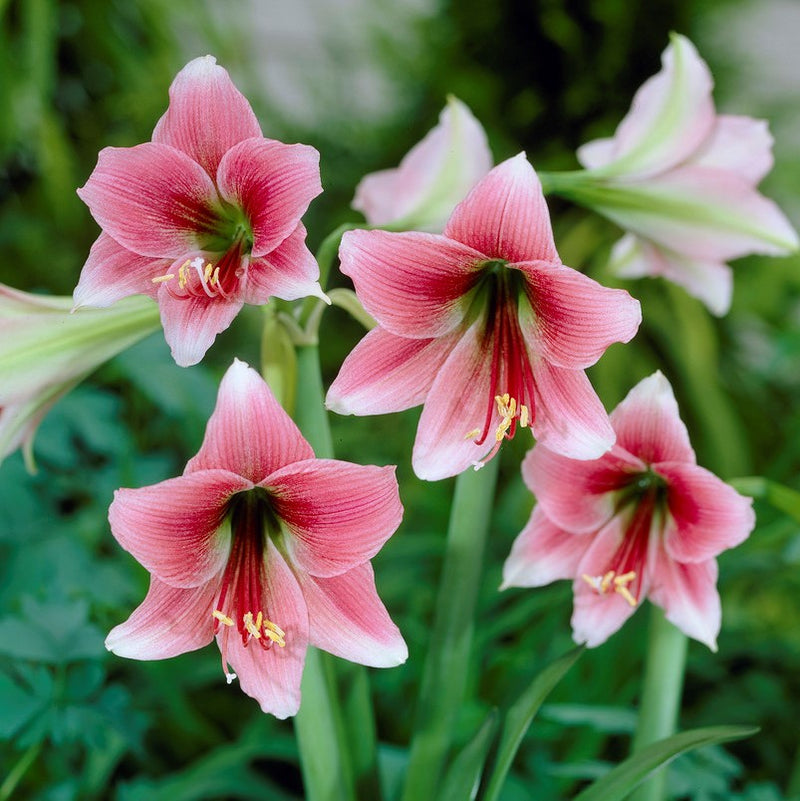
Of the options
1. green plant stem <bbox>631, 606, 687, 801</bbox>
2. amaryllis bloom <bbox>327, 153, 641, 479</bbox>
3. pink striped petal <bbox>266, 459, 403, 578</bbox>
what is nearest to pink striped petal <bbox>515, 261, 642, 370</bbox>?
amaryllis bloom <bbox>327, 153, 641, 479</bbox>

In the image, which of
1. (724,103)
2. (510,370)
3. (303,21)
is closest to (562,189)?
(510,370)

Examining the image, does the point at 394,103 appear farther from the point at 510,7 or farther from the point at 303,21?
the point at 303,21

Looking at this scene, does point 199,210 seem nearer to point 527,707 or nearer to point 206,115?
point 206,115

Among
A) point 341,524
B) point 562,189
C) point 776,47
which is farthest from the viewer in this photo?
point 776,47

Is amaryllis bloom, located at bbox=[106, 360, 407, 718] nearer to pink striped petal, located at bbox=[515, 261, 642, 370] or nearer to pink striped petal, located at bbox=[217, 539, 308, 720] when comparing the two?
pink striped petal, located at bbox=[217, 539, 308, 720]

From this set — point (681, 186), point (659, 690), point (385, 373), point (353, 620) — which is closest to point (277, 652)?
point (353, 620)

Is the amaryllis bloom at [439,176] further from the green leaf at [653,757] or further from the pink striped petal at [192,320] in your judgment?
the green leaf at [653,757]
